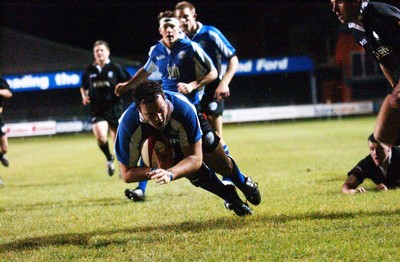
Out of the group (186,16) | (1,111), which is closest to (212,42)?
(186,16)

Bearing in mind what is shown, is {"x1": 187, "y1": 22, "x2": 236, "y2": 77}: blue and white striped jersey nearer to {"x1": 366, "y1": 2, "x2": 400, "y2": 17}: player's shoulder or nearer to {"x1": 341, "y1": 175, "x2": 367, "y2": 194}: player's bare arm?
{"x1": 341, "y1": 175, "x2": 367, "y2": 194}: player's bare arm

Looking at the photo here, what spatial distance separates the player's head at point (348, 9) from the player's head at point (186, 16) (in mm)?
3019

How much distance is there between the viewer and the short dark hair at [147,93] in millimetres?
4727

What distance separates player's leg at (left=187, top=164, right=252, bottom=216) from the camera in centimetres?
558

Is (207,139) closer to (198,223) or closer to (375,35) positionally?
(198,223)

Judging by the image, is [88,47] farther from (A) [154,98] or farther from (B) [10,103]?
(A) [154,98]

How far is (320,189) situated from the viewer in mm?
7801

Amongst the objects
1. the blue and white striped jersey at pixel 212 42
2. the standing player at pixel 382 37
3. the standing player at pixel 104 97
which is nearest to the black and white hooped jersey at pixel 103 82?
the standing player at pixel 104 97

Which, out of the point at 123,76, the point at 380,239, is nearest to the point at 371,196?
the point at 380,239

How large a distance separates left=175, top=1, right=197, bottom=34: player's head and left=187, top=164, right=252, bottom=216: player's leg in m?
2.89

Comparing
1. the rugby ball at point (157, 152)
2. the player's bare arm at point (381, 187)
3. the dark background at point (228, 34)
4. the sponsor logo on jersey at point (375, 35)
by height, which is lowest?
the dark background at point (228, 34)

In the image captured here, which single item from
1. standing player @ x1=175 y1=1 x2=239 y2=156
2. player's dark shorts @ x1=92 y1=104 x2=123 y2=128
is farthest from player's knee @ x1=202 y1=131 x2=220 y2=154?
player's dark shorts @ x1=92 y1=104 x2=123 y2=128

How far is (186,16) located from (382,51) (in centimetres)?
343

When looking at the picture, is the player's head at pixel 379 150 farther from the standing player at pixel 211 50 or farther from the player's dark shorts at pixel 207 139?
the standing player at pixel 211 50
